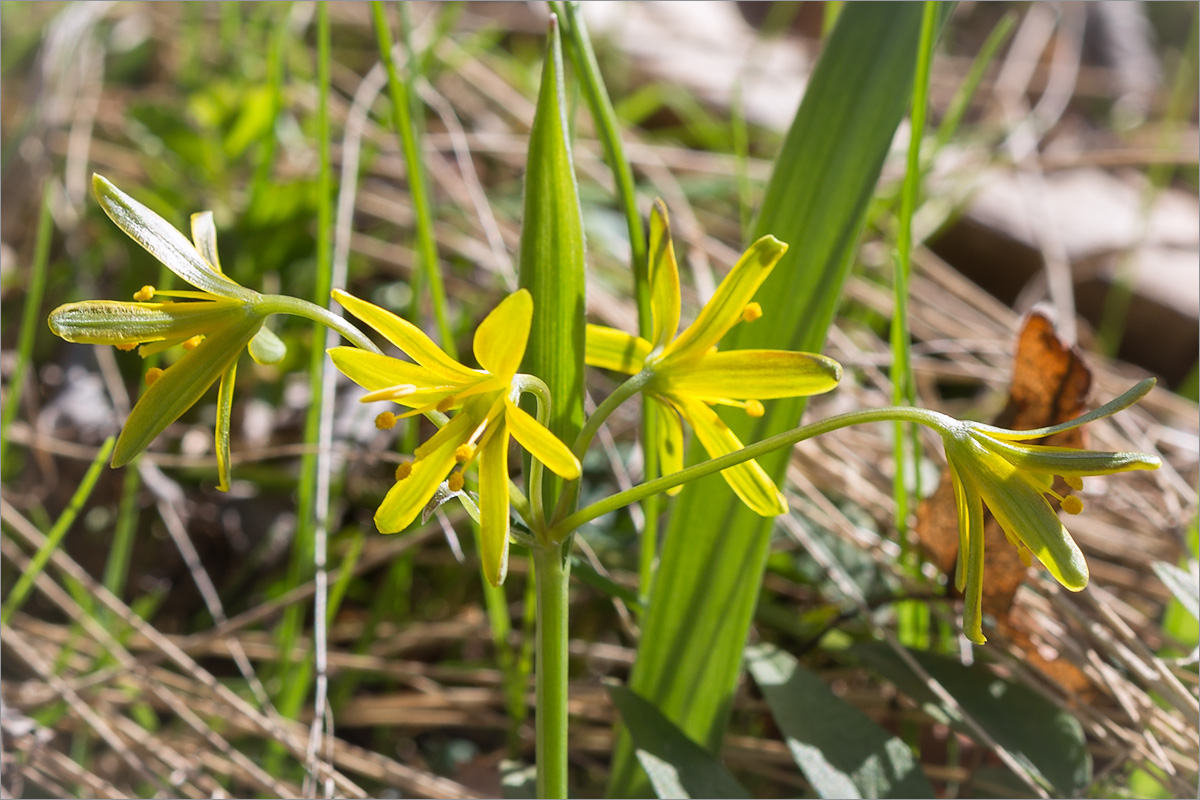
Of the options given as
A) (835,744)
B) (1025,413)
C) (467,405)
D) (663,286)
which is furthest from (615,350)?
(1025,413)

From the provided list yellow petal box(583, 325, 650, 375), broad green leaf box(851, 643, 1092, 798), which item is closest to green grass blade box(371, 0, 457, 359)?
yellow petal box(583, 325, 650, 375)

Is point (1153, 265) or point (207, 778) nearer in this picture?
point (207, 778)

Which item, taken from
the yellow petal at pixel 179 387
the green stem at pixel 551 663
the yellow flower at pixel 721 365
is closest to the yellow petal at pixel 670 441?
the yellow flower at pixel 721 365

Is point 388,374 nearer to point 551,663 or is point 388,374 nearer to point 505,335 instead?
point 505,335

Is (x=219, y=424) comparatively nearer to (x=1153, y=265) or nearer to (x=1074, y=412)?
(x=1074, y=412)

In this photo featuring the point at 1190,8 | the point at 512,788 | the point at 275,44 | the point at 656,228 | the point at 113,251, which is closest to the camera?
the point at 656,228

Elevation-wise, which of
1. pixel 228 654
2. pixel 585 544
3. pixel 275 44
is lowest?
pixel 228 654

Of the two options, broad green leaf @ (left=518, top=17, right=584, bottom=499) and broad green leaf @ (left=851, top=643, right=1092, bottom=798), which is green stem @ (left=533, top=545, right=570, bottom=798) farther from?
broad green leaf @ (left=851, top=643, right=1092, bottom=798)

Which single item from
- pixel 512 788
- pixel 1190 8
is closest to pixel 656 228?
pixel 512 788
